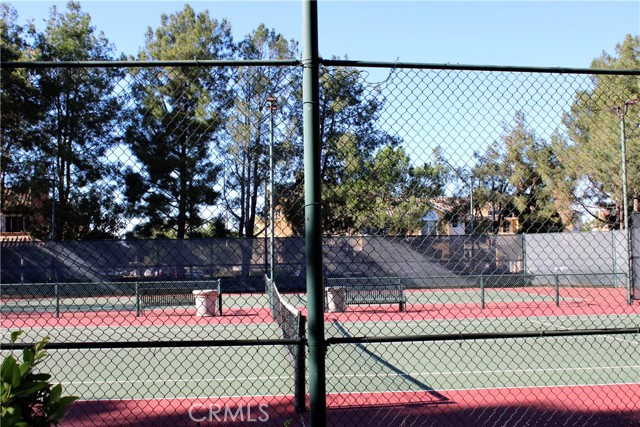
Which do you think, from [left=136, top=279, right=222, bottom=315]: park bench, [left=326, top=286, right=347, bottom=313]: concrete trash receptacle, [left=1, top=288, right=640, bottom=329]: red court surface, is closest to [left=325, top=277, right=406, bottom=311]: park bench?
[left=326, top=286, right=347, bottom=313]: concrete trash receptacle

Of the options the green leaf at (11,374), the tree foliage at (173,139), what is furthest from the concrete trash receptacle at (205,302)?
the green leaf at (11,374)

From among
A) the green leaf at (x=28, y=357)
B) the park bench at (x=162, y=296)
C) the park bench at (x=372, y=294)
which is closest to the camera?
the green leaf at (x=28, y=357)

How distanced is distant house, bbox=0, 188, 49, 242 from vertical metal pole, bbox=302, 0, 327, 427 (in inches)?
739

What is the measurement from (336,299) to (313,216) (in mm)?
13318

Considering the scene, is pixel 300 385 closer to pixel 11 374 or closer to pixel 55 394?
pixel 55 394

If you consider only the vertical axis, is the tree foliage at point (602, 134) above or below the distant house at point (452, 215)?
above

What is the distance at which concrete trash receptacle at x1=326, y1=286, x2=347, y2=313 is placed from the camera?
15891 millimetres

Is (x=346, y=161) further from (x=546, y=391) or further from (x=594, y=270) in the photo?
(x=594, y=270)

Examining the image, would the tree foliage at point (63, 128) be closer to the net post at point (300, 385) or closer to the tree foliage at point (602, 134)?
the net post at point (300, 385)

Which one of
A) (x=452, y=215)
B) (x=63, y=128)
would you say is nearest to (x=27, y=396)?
(x=452, y=215)

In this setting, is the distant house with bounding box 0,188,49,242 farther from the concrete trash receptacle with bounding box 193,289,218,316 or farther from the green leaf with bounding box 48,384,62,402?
the green leaf with bounding box 48,384,62,402

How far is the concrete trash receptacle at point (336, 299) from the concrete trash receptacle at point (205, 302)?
3303mm

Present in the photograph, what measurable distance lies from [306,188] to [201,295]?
1358cm

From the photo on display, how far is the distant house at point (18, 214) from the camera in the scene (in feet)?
71.6
